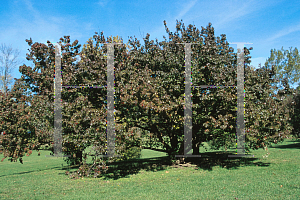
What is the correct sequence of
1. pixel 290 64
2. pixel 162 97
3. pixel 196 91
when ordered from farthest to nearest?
1. pixel 290 64
2. pixel 196 91
3. pixel 162 97

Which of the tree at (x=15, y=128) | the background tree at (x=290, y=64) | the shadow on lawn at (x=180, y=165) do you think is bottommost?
the shadow on lawn at (x=180, y=165)

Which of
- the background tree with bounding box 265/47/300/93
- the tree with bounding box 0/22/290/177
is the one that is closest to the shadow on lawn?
the tree with bounding box 0/22/290/177

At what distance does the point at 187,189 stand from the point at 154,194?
3.62 feet

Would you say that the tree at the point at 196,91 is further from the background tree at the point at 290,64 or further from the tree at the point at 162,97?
the background tree at the point at 290,64

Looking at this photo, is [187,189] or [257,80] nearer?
[187,189]

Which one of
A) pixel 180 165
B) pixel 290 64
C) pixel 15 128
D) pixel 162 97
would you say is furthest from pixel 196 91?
pixel 290 64

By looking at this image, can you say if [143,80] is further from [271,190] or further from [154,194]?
[271,190]

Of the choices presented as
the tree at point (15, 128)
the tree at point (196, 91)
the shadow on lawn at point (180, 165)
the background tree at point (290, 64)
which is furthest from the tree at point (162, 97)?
the background tree at point (290, 64)

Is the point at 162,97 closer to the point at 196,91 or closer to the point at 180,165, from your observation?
the point at 196,91

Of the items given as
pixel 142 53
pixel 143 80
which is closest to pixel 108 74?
pixel 143 80

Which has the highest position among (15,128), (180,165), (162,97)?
(162,97)

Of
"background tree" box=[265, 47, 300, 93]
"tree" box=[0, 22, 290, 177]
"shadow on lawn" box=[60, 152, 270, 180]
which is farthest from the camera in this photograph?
"background tree" box=[265, 47, 300, 93]

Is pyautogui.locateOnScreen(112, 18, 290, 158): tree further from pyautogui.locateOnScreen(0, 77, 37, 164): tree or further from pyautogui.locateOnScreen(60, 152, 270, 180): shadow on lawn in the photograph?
pyautogui.locateOnScreen(0, 77, 37, 164): tree

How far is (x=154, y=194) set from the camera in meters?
6.77
